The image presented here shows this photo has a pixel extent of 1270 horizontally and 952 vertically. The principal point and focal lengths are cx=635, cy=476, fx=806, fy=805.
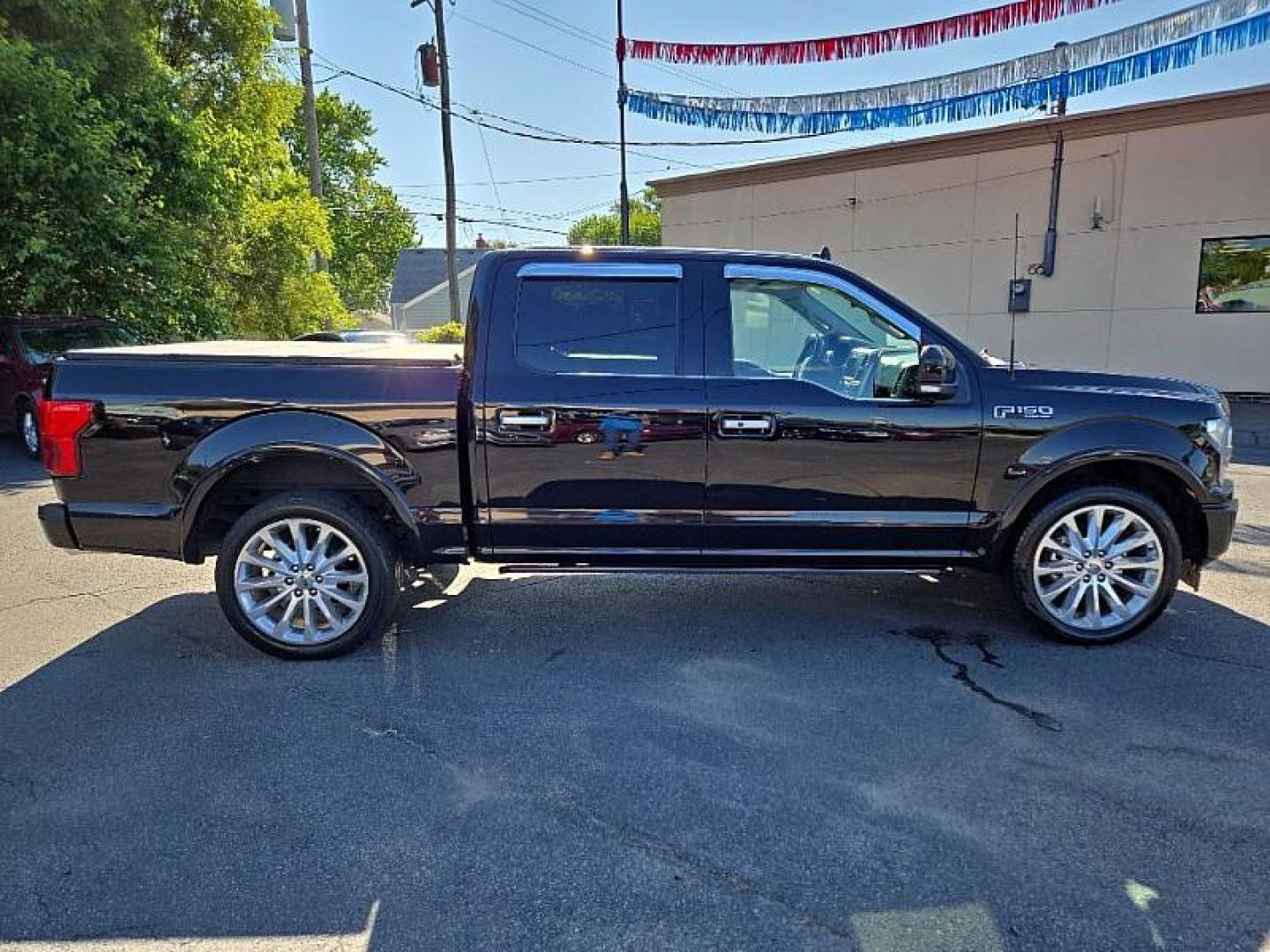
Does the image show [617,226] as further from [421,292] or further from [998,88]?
[998,88]

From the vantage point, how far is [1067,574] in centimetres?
411

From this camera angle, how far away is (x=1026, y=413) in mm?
3969

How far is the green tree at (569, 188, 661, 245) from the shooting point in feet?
168

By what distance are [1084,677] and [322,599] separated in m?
3.70

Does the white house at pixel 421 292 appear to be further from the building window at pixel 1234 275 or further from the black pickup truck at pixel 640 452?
the black pickup truck at pixel 640 452

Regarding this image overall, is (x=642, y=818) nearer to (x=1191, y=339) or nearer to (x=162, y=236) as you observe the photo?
(x=162, y=236)

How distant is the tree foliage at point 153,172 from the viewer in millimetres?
10539

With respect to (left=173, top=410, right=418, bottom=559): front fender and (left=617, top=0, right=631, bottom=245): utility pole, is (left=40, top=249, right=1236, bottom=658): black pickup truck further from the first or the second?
(left=617, top=0, right=631, bottom=245): utility pole

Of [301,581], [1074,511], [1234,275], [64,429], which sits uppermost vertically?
[1234,275]

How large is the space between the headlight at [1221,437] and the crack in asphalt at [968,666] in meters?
1.45

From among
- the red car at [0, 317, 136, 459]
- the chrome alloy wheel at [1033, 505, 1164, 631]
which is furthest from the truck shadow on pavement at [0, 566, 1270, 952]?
the red car at [0, 317, 136, 459]

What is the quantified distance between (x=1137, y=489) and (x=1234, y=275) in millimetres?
13269

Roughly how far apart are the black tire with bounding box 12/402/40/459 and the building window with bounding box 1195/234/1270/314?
1826 centimetres

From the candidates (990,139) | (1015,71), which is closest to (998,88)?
(1015,71)
